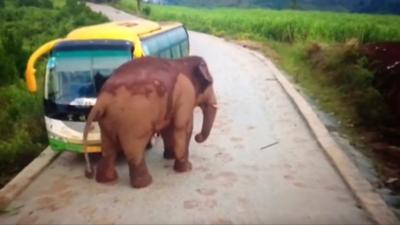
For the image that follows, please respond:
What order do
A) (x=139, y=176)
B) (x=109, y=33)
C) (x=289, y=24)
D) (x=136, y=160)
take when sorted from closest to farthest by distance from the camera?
(x=136, y=160) < (x=139, y=176) < (x=109, y=33) < (x=289, y=24)

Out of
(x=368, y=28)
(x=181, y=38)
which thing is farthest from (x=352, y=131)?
(x=181, y=38)

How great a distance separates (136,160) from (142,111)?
25.2 inches

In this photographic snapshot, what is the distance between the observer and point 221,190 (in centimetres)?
688

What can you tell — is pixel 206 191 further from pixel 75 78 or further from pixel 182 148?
pixel 75 78

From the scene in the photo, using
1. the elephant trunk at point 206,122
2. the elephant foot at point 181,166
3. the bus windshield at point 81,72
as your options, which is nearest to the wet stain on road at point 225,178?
the elephant foot at point 181,166

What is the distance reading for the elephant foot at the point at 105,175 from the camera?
7.20 m

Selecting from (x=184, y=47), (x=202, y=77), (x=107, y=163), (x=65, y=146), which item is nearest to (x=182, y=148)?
(x=107, y=163)

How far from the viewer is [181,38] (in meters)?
12.1

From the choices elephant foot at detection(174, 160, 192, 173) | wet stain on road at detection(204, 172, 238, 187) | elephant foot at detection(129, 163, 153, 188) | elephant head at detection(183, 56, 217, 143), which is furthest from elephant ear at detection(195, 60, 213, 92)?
elephant foot at detection(129, 163, 153, 188)

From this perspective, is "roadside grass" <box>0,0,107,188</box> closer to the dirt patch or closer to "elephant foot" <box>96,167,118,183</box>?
"elephant foot" <box>96,167,118,183</box>

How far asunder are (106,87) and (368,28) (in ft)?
18.7

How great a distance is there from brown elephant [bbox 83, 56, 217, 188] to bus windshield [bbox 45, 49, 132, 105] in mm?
690

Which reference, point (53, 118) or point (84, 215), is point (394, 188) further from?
point (53, 118)

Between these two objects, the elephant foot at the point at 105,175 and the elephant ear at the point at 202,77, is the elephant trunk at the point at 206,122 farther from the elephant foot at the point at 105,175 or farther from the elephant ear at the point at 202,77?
the elephant foot at the point at 105,175
